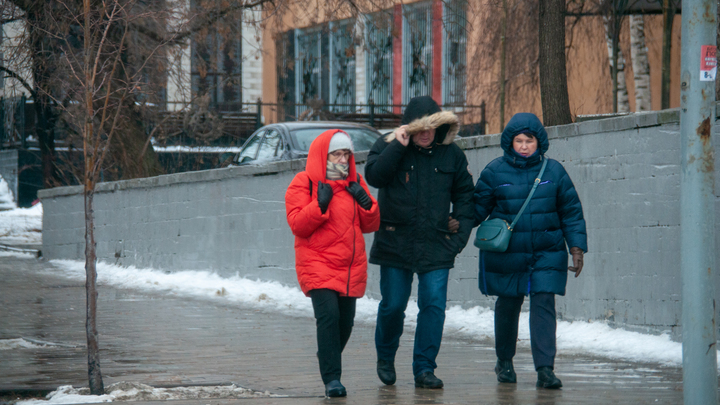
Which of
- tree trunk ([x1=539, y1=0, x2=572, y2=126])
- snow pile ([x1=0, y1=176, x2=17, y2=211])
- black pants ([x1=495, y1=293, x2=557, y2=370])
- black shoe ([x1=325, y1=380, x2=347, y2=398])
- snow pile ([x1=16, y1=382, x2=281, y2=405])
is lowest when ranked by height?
snow pile ([x1=16, y1=382, x2=281, y2=405])

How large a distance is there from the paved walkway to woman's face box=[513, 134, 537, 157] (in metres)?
1.45

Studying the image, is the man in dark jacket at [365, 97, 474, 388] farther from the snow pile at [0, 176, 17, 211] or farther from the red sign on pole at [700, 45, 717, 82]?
the snow pile at [0, 176, 17, 211]

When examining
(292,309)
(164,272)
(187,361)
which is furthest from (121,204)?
(187,361)

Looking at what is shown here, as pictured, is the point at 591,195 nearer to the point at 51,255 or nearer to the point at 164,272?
the point at 164,272

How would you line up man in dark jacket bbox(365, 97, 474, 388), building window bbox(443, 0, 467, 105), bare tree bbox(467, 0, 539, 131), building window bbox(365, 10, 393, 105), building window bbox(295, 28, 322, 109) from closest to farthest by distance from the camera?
→ man in dark jacket bbox(365, 97, 474, 388)
bare tree bbox(467, 0, 539, 131)
building window bbox(443, 0, 467, 105)
building window bbox(365, 10, 393, 105)
building window bbox(295, 28, 322, 109)

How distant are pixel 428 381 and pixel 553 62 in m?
5.72

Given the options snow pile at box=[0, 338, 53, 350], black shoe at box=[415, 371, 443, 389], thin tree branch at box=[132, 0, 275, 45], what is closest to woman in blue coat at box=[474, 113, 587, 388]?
black shoe at box=[415, 371, 443, 389]

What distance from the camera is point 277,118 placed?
30.6 metres

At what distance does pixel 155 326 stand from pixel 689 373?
5.72 metres

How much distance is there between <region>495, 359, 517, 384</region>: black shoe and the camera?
5926mm

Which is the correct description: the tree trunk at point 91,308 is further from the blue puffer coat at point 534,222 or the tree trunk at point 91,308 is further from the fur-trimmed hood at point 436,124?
the blue puffer coat at point 534,222

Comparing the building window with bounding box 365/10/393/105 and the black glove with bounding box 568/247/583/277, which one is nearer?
the black glove with bounding box 568/247/583/277

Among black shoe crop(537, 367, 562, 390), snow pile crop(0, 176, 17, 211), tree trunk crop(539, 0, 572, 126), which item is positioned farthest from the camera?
snow pile crop(0, 176, 17, 211)

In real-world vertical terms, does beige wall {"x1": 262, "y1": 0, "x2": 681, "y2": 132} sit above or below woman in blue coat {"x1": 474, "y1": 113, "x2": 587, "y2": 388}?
above
